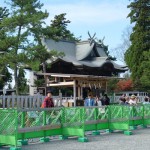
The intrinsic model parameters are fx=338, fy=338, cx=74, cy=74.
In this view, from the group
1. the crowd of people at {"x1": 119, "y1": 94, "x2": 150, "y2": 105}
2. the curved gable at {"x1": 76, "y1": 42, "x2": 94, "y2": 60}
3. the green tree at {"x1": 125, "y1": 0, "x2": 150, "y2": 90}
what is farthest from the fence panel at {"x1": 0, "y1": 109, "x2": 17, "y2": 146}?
the curved gable at {"x1": 76, "y1": 42, "x2": 94, "y2": 60}

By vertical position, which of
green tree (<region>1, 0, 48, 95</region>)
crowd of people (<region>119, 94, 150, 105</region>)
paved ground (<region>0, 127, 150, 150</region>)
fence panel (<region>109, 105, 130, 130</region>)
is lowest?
paved ground (<region>0, 127, 150, 150</region>)

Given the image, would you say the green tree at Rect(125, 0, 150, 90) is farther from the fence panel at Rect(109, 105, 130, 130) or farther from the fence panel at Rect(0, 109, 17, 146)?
the fence panel at Rect(0, 109, 17, 146)

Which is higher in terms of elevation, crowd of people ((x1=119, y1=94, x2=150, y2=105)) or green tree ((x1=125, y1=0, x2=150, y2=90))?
green tree ((x1=125, y1=0, x2=150, y2=90))

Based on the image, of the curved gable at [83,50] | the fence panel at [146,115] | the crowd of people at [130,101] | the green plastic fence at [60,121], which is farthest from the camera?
the curved gable at [83,50]

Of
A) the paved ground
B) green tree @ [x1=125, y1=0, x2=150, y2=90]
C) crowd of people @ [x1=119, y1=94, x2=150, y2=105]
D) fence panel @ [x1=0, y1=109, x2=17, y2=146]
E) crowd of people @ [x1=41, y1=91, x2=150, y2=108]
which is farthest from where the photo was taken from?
green tree @ [x1=125, y1=0, x2=150, y2=90]

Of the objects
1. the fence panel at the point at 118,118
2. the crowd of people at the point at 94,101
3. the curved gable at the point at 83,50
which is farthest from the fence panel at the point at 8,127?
the curved gable at the point at 83,50

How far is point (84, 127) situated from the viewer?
1143 cm

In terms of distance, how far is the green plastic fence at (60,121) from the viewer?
9.14m

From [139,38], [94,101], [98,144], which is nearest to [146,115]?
[94,101]

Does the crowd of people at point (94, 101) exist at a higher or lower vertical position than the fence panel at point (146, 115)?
higher

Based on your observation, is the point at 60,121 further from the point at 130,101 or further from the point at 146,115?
the point at 130,101

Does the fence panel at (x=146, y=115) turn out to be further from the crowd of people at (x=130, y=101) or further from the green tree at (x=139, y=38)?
the green tree at (x=139, y=38)

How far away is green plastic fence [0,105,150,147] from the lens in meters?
9.14

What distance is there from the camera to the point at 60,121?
11141mm
